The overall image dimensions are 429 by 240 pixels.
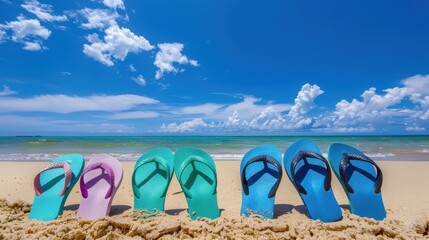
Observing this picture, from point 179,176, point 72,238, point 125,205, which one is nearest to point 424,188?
point 179,176

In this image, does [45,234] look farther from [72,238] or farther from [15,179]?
[15,179]

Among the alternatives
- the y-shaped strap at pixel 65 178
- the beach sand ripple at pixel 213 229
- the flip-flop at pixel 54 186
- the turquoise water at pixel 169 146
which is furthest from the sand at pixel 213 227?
the turquoise water at pixel 169 146

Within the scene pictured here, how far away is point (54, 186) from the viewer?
118 inches

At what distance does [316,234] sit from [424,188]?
150 inches

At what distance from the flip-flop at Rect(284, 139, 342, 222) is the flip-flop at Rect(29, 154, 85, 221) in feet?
8.72

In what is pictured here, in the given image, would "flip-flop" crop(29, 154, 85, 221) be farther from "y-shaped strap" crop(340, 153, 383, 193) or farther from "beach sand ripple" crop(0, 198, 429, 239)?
"y-shaped strap" crop(340, 153, 383, 193)

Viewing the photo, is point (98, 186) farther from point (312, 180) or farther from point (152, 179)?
point (312, 180)

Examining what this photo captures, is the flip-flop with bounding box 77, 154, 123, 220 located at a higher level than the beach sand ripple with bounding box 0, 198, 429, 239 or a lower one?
higher

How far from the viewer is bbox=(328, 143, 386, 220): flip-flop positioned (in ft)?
8.93

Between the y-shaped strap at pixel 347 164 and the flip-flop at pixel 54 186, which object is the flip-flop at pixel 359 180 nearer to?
the y-shaped strap at pixel 347 164

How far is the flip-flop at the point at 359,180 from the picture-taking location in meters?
2.72

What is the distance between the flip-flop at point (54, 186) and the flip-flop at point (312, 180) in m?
2.66

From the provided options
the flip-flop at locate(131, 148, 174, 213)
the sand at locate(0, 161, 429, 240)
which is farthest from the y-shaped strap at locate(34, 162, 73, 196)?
the flip-flop at locate(131, 148, 174, 213)

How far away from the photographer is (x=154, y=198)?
9.41 feet
